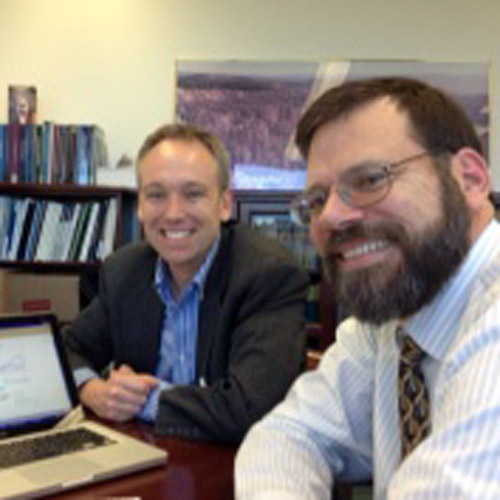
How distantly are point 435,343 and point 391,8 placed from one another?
8.70ft

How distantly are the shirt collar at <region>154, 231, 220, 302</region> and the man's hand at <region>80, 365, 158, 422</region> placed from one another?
28 cm

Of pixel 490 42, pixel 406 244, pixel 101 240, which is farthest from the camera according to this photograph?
pixel 490 42

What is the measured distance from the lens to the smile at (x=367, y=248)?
2.96ft

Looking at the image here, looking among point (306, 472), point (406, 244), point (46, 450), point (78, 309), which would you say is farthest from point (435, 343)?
point (78, 309)

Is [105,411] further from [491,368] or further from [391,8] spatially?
[391,8]

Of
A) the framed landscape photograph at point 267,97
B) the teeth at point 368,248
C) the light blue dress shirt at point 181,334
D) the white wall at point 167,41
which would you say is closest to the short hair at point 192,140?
the light blue dress shirt at point 181,334

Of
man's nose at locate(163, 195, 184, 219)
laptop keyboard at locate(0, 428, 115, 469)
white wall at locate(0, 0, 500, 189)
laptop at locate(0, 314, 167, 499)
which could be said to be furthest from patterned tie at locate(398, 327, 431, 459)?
white wall at locate(0, 0, 500, 189)

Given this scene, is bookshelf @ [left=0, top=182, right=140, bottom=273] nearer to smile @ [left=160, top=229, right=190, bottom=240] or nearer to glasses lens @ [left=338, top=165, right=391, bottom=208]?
smile @ [left=160, top=229, right=190, bottom=240]

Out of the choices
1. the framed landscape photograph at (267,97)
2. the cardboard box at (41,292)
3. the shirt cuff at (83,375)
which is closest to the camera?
the shirt cuff at (83,375)

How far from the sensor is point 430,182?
2.96ft

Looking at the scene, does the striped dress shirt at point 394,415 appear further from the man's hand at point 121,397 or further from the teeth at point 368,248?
the man's hand at point 121,397

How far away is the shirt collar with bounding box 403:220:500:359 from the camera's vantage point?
907mm

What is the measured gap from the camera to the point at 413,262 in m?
0.90

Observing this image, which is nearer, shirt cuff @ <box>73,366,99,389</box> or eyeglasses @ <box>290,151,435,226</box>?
eyeglasses @ <box>290,151,435,226</box>
